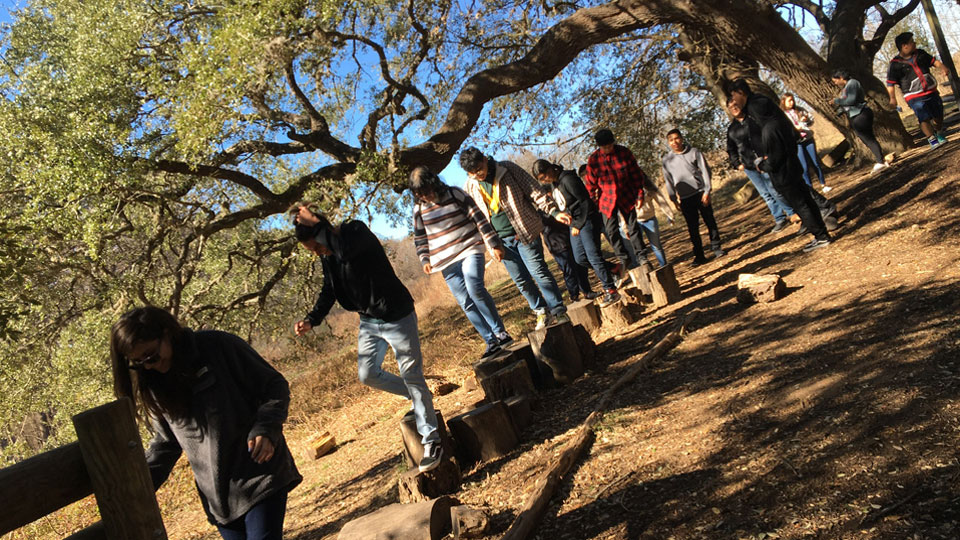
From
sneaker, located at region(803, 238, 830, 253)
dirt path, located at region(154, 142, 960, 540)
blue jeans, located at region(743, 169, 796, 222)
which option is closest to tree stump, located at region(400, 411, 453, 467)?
dirt path, located at region(154, 142, 960, 540)

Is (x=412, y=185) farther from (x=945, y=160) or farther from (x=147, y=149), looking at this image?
(x=945, y=160)

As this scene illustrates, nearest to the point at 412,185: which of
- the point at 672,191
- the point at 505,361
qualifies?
the point at 505,361

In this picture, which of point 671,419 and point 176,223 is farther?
point 176,223

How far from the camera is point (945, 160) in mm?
8836

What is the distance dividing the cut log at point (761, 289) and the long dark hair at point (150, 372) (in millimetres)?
5702

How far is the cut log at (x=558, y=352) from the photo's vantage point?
6.34 m

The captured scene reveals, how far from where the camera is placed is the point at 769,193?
32.4 feet

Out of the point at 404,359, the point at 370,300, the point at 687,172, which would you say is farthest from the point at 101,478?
the point at 687,172

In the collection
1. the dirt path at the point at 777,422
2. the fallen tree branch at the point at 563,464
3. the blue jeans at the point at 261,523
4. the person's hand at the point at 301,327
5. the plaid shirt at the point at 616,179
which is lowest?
the dirt path at the point at 777,422

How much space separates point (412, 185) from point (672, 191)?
16.9ft

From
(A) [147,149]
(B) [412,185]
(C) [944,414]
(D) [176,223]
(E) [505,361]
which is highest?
(A) [147,149]

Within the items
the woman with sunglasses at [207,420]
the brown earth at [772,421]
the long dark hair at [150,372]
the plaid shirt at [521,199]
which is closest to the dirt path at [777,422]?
the brown earth at [772,421]

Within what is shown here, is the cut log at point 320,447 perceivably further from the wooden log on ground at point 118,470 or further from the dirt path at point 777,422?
the wooden log on ground at point 118,470

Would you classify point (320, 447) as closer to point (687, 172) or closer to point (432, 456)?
point (432, 456)
